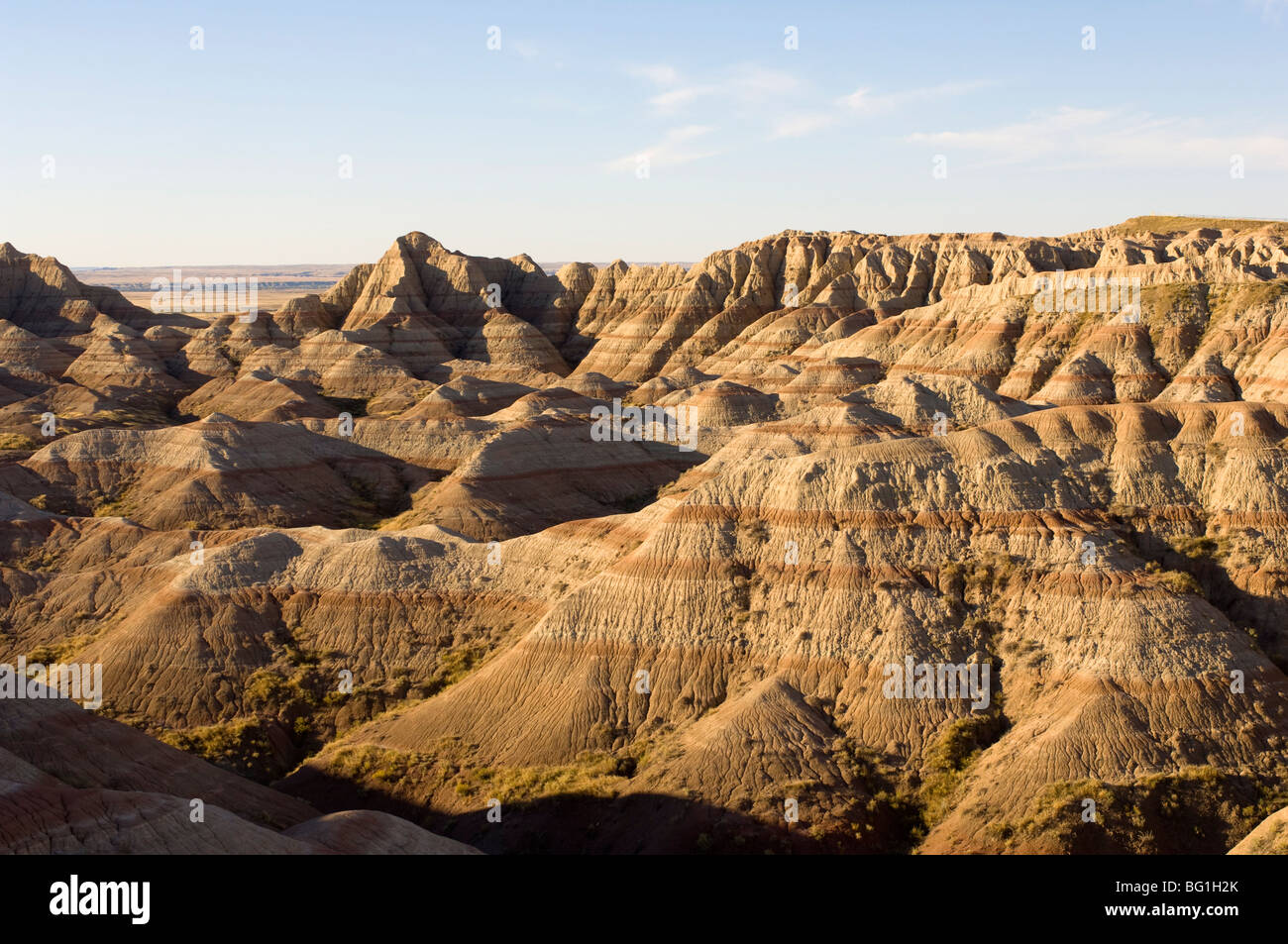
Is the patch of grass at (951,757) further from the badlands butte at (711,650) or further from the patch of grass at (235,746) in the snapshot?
the patch of grass at (235,746)

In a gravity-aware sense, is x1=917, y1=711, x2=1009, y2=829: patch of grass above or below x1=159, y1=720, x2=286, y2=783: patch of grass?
above

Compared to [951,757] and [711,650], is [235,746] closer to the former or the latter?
[711,650]

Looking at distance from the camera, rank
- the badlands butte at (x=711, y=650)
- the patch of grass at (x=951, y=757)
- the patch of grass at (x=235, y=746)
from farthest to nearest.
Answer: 1. the patch of grass at (x=235, y=746)
2. the patch of grass at (x=951, y=757)
3. the badlands butte at (x=711, y=650)

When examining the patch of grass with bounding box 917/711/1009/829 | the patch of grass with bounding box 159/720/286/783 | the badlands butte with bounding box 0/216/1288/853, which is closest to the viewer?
the badlands butte with bounding box 0/216/1288/853

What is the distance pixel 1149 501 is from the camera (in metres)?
51.0

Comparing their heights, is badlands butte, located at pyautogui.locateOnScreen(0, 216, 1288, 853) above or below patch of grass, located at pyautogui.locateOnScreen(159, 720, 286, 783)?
above

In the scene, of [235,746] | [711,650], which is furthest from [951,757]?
[235,746]

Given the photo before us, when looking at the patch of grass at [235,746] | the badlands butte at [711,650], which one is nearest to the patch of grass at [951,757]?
the badlands butte at [711,650]

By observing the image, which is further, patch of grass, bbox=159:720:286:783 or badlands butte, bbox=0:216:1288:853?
patch of grass, bbox=159:720:286:783

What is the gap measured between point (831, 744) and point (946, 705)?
5.28 metres

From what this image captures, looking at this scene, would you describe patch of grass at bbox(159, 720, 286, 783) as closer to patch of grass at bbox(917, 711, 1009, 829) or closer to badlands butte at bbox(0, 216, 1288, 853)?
badlands butte at bbox(0, 216, 1288, 853)

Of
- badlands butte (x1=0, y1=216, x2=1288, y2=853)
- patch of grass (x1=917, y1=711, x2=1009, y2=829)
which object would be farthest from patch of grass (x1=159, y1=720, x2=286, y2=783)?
patch of grass (x1=917, y1=711, x2=1009, y2=829)

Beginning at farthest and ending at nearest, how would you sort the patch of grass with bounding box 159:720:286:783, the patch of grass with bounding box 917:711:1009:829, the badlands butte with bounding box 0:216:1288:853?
the patch of grass with bounding box 159:720:286:783
the patch of grass with bounding box 917:711:1009:829
the badlands butte with bounding box 0:216:1288:853
